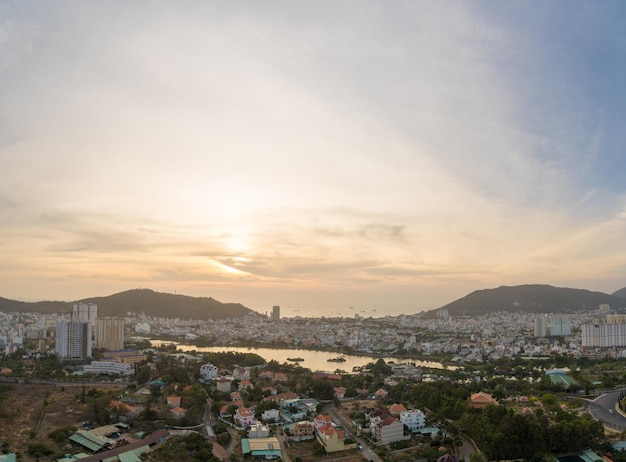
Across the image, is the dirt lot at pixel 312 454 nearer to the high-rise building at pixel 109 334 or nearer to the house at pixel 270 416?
the house at pixel 270 416

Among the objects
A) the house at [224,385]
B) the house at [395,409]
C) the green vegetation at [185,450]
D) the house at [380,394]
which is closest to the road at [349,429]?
the house at [395,409]

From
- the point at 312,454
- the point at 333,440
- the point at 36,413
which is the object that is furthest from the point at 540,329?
the point at 36,413

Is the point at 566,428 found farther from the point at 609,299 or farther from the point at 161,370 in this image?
the point at 609,299

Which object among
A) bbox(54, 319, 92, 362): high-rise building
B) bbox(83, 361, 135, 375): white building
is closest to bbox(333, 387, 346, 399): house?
bbox(83, 361, 135, 375): white building

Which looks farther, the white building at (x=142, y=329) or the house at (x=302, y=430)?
the white building at (x=142, y=329)

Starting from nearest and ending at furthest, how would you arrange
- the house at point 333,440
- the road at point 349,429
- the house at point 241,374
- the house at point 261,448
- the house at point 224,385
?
the house at point 261,448
the road at point 349,429
the house at point 333,440
the house at point 224,385
the house at point 241,374
